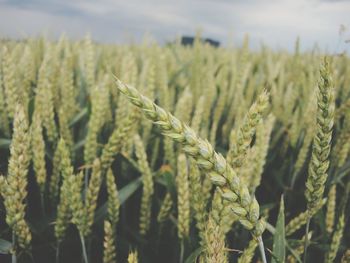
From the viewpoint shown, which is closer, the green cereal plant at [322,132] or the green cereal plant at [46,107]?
the green cereal plant at [322,132]

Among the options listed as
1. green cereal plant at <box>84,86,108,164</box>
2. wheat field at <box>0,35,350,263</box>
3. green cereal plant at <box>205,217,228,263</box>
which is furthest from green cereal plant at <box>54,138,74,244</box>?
green cereal plant at <box>205,217,228,263</box>

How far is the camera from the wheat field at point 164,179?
Answer: 40 centimetres

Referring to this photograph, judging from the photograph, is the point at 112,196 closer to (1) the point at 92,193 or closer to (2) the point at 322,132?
(1) the point at 92,193

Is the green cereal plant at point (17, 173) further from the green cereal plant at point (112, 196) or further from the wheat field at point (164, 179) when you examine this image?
the green cereal plant at point (112, 196)

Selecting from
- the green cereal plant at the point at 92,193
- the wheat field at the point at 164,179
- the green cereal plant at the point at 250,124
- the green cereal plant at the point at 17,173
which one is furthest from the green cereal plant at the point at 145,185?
the green cereal plant at the point at 250,124

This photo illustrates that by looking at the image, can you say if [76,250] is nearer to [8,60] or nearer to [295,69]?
[8,60]

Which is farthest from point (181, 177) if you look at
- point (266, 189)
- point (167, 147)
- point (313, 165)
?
point (266, 189)

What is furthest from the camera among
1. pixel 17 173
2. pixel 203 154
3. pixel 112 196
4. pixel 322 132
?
pixel 112 196

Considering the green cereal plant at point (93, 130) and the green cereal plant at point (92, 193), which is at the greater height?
the green cereal plant at point (93, 130)

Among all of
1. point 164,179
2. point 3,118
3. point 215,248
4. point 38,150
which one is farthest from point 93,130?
point 215,248

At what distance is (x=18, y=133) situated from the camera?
1.66ft

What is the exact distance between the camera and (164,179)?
2.93 ft

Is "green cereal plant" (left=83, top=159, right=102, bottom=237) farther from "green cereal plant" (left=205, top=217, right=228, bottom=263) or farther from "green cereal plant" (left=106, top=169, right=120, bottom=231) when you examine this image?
"green cereal plant" (left=205, top=217, right=228, bottom=263)

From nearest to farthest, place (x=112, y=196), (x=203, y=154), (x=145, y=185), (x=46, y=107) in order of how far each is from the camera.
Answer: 1. (x=203, y=154)
2. (x=112, y=196)
3. (x=145, y=185)
4. (x=46, y=107)
